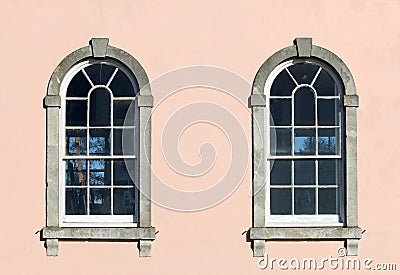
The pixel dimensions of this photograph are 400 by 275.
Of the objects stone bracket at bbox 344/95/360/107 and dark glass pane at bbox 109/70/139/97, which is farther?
dark glass pane at bbox 109/70/139/97

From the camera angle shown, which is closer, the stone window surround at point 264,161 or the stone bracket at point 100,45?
the stone window surround at point 264,161

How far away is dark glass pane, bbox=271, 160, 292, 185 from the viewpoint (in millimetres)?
11586

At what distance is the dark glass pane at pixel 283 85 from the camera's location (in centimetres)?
1162

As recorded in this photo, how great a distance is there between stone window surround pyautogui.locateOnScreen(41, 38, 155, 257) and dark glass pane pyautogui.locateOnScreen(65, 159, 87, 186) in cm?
19

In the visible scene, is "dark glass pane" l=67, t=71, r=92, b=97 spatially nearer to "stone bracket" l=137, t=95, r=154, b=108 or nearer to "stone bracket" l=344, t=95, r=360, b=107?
"stone bracket" l=137, t=95, r=154, b=108

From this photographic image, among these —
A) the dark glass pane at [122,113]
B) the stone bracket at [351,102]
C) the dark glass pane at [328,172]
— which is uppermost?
the stone bracket at [351,102]

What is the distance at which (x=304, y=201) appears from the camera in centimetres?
1159

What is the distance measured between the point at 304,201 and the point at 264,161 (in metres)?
0.68

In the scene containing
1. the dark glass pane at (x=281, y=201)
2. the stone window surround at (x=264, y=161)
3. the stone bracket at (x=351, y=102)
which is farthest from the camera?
the dark glass pane at (x=281, y=201)

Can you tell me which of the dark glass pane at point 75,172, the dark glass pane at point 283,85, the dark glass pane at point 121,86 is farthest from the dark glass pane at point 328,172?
the dark glass pane at point 75,172

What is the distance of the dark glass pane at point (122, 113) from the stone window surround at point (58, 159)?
18 centimetres

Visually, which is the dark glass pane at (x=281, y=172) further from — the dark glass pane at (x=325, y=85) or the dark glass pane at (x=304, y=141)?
the dark glass pane at (x=325, y=85)

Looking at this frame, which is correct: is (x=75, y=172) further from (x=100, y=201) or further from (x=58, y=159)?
(x=100, y=201)

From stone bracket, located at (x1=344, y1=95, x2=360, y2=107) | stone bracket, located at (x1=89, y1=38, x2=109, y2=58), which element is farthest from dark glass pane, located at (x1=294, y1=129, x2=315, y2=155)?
stone bracket, located at (x1=89, y1=38, x2=109, y2=58)
